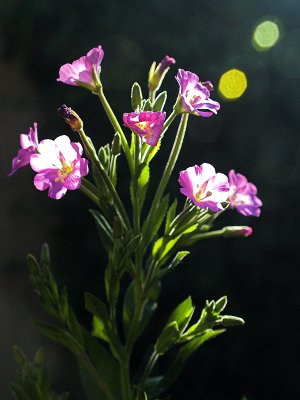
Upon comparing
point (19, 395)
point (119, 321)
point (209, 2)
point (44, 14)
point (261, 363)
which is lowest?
point (261, 363)

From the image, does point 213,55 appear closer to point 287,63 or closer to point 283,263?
point 287,63

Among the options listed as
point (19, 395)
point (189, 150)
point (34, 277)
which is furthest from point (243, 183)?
point (189, 150)

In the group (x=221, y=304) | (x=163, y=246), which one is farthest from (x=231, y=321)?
(x=163, y=246)

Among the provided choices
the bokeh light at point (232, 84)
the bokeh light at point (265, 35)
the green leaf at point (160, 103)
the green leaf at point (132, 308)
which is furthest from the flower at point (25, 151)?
the bokeh light at point (265, 35)

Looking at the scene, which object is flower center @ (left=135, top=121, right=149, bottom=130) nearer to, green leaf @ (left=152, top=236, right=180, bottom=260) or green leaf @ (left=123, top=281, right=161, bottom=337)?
green leaf @ (left=152, top=236, right=180, bottom=260)

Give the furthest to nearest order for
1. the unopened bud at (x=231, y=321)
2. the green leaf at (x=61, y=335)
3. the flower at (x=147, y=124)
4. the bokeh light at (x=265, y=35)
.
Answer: the bokeh light at (x=265, y=35) < the green leaf at (x=61, y=335) < the unopened bud at (x=231, y=321) < the flower at (x=147, y=124)

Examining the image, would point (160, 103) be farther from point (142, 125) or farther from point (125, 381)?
point (125, 381)

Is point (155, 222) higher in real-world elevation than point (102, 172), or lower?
lower

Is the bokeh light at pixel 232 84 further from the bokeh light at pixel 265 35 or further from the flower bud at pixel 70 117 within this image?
the flower bud at pixel 70 117
